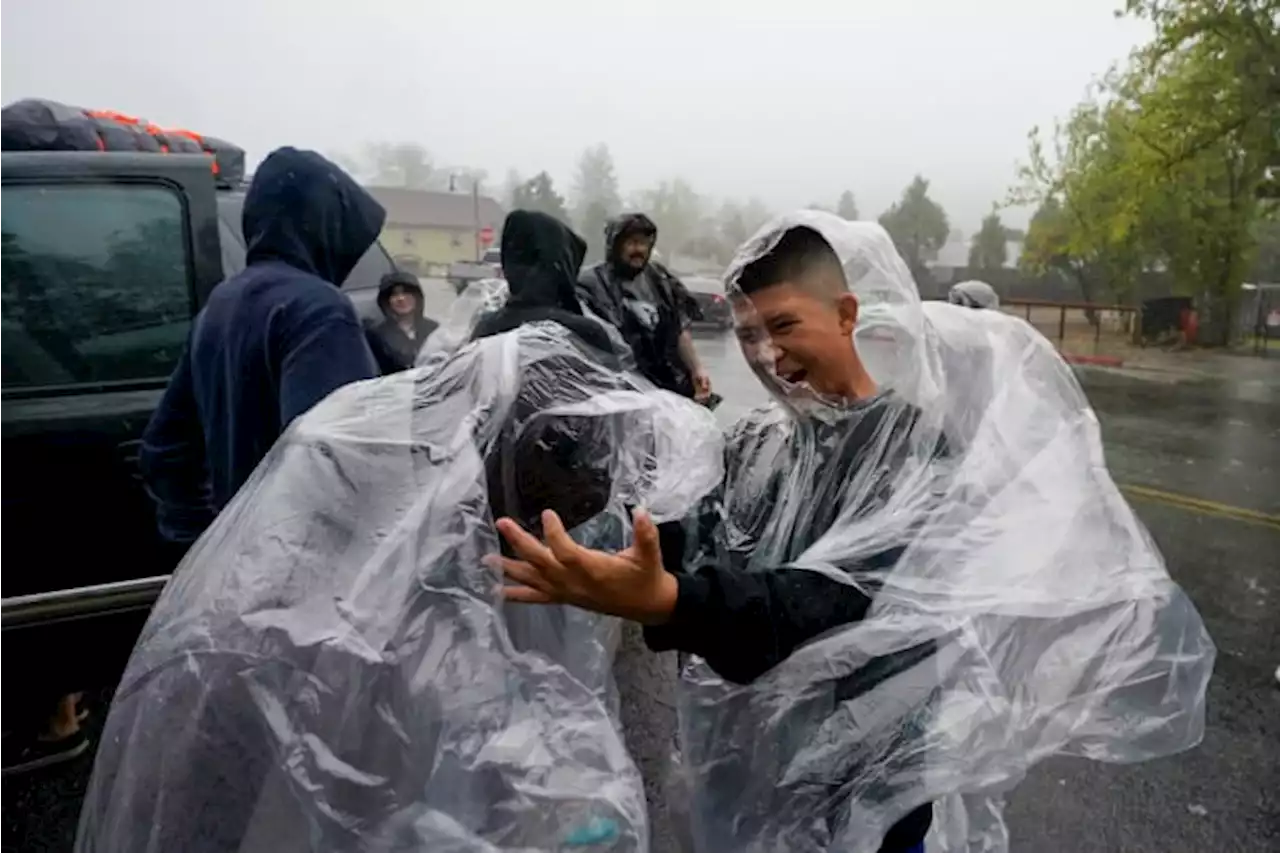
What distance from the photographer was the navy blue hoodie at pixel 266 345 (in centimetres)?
210

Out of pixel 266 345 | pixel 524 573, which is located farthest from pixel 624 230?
pixel 524 573

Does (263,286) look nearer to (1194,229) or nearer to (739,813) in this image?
(739,813)

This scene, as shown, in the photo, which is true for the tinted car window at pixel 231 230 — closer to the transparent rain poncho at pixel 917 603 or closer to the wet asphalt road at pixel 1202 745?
the wet asphalt road at pixel 1202 745

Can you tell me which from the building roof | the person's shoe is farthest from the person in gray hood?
the building roof

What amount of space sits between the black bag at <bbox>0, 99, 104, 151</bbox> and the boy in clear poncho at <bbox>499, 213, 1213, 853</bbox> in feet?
8.31

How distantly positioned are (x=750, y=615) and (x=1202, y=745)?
2950 mm

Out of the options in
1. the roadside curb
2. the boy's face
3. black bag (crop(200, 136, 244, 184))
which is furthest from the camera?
the roadside curb

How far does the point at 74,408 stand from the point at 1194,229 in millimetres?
22129

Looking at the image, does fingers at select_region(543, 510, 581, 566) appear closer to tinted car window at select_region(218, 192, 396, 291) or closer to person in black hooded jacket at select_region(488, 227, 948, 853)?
person in black hooded jacket at select_region(488, 227, 948, 853)

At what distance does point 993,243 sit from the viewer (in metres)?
24.6

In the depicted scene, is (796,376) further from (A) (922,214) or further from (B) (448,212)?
(B) (448,212)

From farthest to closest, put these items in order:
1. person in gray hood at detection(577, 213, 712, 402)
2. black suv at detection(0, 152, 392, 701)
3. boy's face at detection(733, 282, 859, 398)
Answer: person in gray hood at detection(577, 213, 712, 402) → black suv at detection(0, 152, 392, 701) → boy's face at detection(733, 282, 859, 398)

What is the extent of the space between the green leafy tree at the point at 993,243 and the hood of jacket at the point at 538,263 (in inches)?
884

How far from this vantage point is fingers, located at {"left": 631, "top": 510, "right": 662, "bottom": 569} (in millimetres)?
1141
